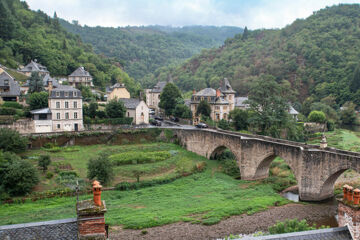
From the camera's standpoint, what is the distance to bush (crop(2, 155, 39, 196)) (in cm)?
3378

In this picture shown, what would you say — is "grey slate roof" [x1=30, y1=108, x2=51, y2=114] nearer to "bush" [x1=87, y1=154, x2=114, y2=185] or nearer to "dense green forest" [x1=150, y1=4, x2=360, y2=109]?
"bush" [x1=87, y1=154, x2=114, y2=185]

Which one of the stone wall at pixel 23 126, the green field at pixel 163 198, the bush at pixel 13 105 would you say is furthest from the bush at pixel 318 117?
the bush at pixel 13 105

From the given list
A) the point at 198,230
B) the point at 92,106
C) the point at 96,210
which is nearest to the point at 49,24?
the point at 92,106

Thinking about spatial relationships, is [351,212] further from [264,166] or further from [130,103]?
[130,103]

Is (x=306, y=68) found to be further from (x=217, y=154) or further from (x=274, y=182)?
(x=274, y=182)

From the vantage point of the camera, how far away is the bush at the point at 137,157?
4572 centimetres

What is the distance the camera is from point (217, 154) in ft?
170

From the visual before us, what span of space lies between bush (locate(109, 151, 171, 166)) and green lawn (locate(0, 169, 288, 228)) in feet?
Result: 24.0

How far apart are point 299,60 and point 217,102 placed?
210 feet

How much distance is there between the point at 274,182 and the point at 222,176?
664cm

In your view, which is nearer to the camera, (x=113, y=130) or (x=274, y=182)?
(x=274, y=182)

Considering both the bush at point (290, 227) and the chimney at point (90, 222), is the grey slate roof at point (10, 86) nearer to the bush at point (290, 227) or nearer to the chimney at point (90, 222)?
the bush at point (290, 227)

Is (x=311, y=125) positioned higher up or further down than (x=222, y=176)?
higher up

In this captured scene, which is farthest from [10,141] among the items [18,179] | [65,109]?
[65,109]
